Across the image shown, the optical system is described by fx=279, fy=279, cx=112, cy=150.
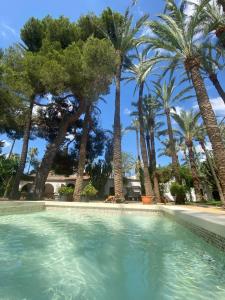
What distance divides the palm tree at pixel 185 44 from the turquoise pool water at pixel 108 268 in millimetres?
5977

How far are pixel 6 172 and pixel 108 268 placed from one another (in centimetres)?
1771

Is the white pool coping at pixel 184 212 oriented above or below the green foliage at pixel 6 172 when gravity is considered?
below

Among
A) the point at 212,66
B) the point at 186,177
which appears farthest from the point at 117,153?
the point at 186,177

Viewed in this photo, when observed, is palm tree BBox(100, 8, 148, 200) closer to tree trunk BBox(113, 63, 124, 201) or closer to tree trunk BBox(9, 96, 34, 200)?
tree trunk BBox(113, 63, 124, 201)

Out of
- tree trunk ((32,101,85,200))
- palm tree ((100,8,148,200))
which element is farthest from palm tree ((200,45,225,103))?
tree trunk ((32,101,85,200))

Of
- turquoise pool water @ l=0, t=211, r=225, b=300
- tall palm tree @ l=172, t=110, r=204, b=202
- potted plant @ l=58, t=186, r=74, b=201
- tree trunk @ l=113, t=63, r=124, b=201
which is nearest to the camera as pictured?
turquoise pool water @ l=0, t=211, r=225, b=300

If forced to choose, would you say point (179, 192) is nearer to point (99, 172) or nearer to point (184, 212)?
point (99, 172)

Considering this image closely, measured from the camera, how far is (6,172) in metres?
20.2

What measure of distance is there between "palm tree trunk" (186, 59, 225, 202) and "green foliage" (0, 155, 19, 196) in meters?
14.2

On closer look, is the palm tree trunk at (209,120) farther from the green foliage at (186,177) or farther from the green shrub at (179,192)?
the green foliage at (186,177)

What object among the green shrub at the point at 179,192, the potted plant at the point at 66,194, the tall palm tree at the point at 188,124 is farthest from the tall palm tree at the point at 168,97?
the potted plant at the point at 66,194

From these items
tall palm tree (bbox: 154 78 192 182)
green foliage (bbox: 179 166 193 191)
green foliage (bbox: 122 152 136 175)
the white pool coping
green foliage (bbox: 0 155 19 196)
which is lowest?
the white pool coping

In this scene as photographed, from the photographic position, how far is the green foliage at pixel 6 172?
65.4 ft

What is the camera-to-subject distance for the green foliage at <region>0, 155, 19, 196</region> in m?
19.9
